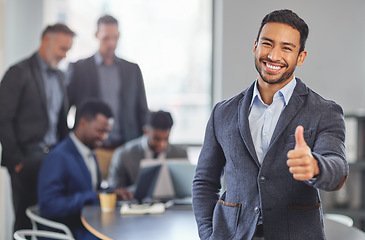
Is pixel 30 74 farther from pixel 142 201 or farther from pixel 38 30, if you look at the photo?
pixel 142 201

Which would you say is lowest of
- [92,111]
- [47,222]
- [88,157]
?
[47,222]

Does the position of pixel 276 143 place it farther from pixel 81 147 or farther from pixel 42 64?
pixel 42 64

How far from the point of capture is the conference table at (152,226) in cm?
215

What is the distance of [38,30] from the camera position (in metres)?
4.34

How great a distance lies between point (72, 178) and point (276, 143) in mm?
1941

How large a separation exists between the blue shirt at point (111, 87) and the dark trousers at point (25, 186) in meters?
0.74

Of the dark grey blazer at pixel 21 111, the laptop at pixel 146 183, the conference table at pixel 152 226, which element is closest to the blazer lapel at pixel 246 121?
the conference table at pixel 152 226

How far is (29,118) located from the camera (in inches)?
157

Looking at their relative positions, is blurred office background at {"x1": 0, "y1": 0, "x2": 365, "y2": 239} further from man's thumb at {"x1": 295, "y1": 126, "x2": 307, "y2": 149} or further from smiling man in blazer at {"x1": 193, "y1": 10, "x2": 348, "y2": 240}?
man's thumb at {"x1": 295, "y1": 126, "x2": 307, "y2": 149}

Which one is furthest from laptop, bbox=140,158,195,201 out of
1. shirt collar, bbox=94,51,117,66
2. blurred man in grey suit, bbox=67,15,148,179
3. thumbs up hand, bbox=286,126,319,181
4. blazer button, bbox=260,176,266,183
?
thumbs up hand, bbox=286,126,319,181

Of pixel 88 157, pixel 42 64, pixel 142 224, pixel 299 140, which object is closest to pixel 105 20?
pixel 42 64

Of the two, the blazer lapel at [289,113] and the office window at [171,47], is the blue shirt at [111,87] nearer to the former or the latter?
the office window at [171,47]

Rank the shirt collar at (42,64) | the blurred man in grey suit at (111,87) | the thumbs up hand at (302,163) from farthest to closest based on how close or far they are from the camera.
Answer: the blurred man in grey suit at (111,87)
the shirt collar at (42,64)
the thumbs up hand at (302,163)

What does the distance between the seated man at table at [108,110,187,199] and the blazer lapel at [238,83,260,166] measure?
8.25 feet
